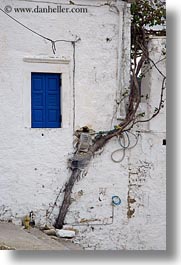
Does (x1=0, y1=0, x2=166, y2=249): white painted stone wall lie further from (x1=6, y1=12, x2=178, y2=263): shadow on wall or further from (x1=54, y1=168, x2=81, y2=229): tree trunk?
(x1=6, y1=12, x2=178, y2=263): shadow on wall

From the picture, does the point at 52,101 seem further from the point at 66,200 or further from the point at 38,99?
the point at 66,200

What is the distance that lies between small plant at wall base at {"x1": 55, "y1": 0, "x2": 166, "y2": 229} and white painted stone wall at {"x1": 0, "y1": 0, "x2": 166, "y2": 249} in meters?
0.10

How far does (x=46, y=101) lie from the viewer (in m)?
8.41

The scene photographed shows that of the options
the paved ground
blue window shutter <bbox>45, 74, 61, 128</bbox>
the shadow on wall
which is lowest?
the paved ground

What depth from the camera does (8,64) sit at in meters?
8.18

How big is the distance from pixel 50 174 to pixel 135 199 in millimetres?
1396

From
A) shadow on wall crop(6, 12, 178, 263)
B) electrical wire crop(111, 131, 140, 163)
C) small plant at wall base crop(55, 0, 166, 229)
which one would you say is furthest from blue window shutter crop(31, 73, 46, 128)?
shadow on wall crop(6, 12, 178, 263)

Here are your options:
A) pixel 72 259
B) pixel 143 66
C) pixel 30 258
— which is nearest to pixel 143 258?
pixel 72 259

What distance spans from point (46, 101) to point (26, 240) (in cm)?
234

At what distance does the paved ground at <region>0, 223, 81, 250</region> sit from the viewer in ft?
20.2

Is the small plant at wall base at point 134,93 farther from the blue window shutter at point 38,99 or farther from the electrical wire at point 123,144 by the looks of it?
the blue window shutter at point 38,99

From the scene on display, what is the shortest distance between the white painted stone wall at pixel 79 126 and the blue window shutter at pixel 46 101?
0.31ft

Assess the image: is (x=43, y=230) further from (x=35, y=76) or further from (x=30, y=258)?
(x=30, y=258)

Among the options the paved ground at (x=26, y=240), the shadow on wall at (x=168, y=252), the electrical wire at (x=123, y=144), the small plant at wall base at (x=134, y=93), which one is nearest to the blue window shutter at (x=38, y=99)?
the small plant at wall base at (x=134, y=93)
